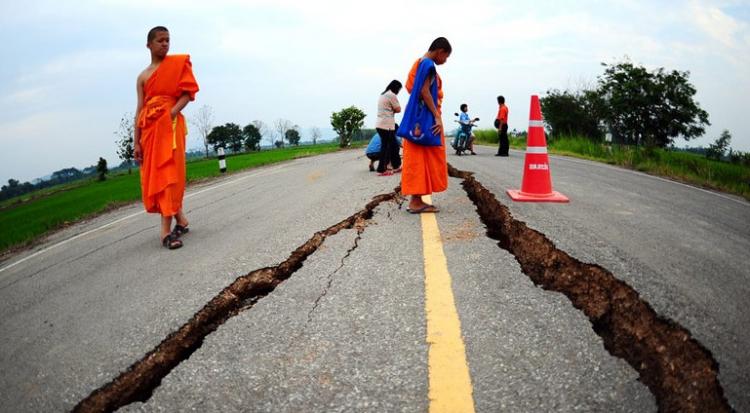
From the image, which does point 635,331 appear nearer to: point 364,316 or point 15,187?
point 364,316

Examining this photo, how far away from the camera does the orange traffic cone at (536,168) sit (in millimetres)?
4512

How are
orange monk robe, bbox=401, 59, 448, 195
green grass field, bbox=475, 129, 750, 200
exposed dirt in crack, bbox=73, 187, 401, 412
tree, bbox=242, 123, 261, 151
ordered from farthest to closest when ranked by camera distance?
tree, bbox=242, 123, 261, 151 < green grass field, bbox=475, 129, 750, 200 < orange monk robe, bbox=401, 59, 448, 195 < exposed dirt in crack, bbox=73, 187, 401, 412

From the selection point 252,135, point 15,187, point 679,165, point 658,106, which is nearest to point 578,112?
point 658,106

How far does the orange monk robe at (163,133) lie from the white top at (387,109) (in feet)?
14.1

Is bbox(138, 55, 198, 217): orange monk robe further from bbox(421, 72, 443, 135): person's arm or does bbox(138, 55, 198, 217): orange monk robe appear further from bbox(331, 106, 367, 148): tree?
bbox(331, 106, 367, 148): tree

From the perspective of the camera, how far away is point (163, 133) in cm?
363

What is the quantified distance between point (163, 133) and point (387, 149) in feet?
15.7

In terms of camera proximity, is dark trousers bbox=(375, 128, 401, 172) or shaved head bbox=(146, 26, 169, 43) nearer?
shaved head bbox=(146, 26, 169, 43)

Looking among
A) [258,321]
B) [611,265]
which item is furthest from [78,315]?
[611,265]

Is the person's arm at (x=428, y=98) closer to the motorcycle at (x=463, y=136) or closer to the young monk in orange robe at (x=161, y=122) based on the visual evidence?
the young monk in orange robe at (x=161, y=122)

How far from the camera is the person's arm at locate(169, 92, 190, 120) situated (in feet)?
12.0

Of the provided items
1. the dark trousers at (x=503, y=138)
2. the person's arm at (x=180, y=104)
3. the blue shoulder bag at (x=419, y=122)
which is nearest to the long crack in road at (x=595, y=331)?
the blue shoulder bag at (x=419, y=122)

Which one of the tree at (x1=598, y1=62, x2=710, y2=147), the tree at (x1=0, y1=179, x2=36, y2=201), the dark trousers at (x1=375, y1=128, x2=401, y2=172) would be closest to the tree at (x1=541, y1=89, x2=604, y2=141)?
the tree at (x1=598, y1=62, x2=710, y2=147)

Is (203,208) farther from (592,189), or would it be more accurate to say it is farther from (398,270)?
(592,189)
